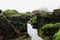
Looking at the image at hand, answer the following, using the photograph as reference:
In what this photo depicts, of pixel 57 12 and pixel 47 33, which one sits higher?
pixel 57 12

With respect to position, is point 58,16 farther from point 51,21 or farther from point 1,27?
point 1,27

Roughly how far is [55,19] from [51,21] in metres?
2.56

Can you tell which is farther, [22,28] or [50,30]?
[22,28]

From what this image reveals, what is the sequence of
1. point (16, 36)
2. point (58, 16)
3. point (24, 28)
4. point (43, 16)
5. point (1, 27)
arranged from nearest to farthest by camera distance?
point (1, 27)
point (16, 36)
point (24, 28)
point (58, 16)
point (43, 16)

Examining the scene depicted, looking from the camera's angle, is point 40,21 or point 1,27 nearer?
point 1,27

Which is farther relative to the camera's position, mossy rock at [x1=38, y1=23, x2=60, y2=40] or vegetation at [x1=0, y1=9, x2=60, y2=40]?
mossy rock at [x1=38, y1=23, x2=60, y2=40]

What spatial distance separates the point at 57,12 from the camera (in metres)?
62.6

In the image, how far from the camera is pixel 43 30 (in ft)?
172

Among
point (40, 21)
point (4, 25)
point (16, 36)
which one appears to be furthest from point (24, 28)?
point (40, 21)

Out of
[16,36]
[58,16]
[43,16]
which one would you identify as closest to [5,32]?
[16,36]

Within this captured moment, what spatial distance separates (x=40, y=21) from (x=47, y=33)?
73.6ft

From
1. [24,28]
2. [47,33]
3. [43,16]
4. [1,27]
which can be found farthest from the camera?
[43,16]

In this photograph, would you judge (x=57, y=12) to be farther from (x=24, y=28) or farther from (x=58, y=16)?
(x=24, y=28)

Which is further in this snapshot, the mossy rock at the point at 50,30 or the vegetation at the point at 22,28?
the mossy rock at the point at 50,30
